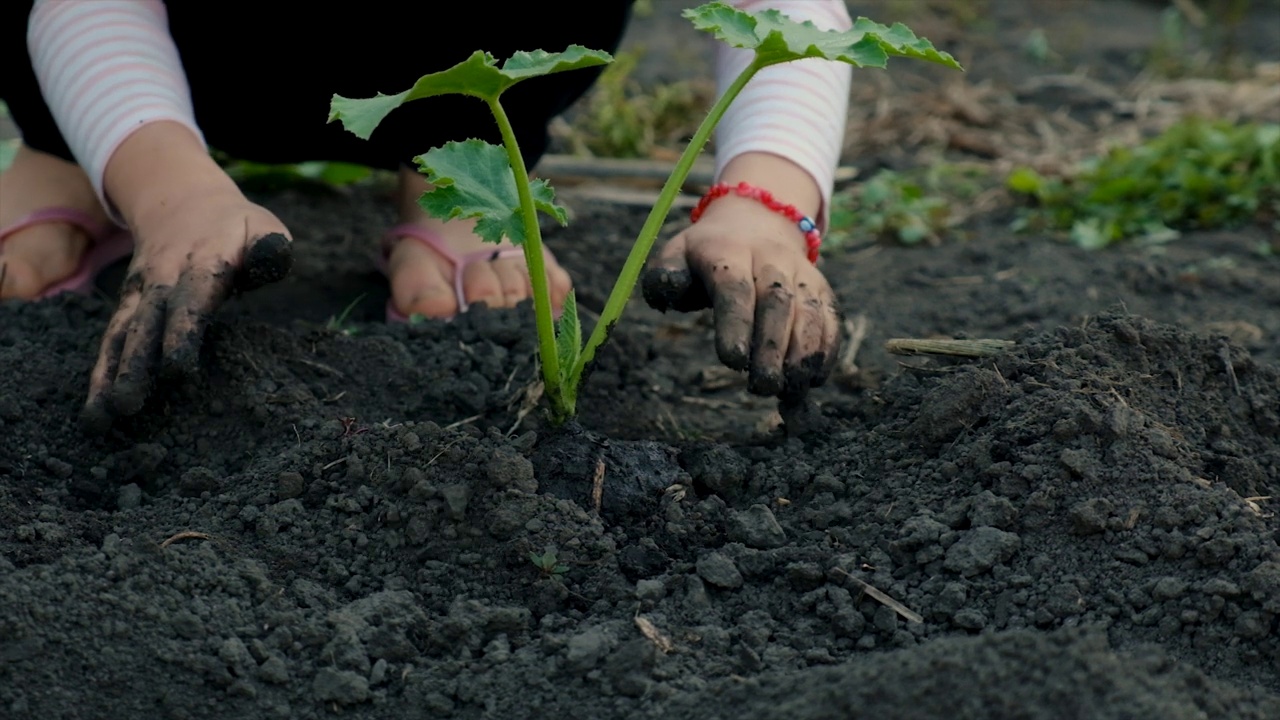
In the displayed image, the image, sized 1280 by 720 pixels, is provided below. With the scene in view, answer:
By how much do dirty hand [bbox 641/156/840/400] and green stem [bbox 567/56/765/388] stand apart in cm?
16

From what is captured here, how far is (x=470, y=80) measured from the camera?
147 cm

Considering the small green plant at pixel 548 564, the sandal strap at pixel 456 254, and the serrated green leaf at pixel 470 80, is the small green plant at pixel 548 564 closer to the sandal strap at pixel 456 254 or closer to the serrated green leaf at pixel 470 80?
the serrated green leaf at pixel 470 80

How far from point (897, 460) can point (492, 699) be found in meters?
0.66

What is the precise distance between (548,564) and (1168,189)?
2.45 m

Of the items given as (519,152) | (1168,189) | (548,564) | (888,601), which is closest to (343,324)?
(519,152)

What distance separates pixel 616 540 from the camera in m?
1.62

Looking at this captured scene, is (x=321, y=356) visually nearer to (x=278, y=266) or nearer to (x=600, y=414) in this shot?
(x=278, y=266)

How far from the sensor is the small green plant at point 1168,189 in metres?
3.28

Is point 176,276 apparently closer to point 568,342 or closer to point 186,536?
point 186,536

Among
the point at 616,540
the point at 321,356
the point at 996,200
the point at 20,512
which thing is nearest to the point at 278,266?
the point at 321,356

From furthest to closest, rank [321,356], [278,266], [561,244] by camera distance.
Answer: [561,244] → [321,356] → [278,266]

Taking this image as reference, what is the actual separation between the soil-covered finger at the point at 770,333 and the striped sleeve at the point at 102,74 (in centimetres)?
100

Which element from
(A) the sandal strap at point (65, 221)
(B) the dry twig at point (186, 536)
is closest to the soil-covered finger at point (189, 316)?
(B) the dry twig at point (186, 536)

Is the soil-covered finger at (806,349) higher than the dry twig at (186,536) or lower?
higher
